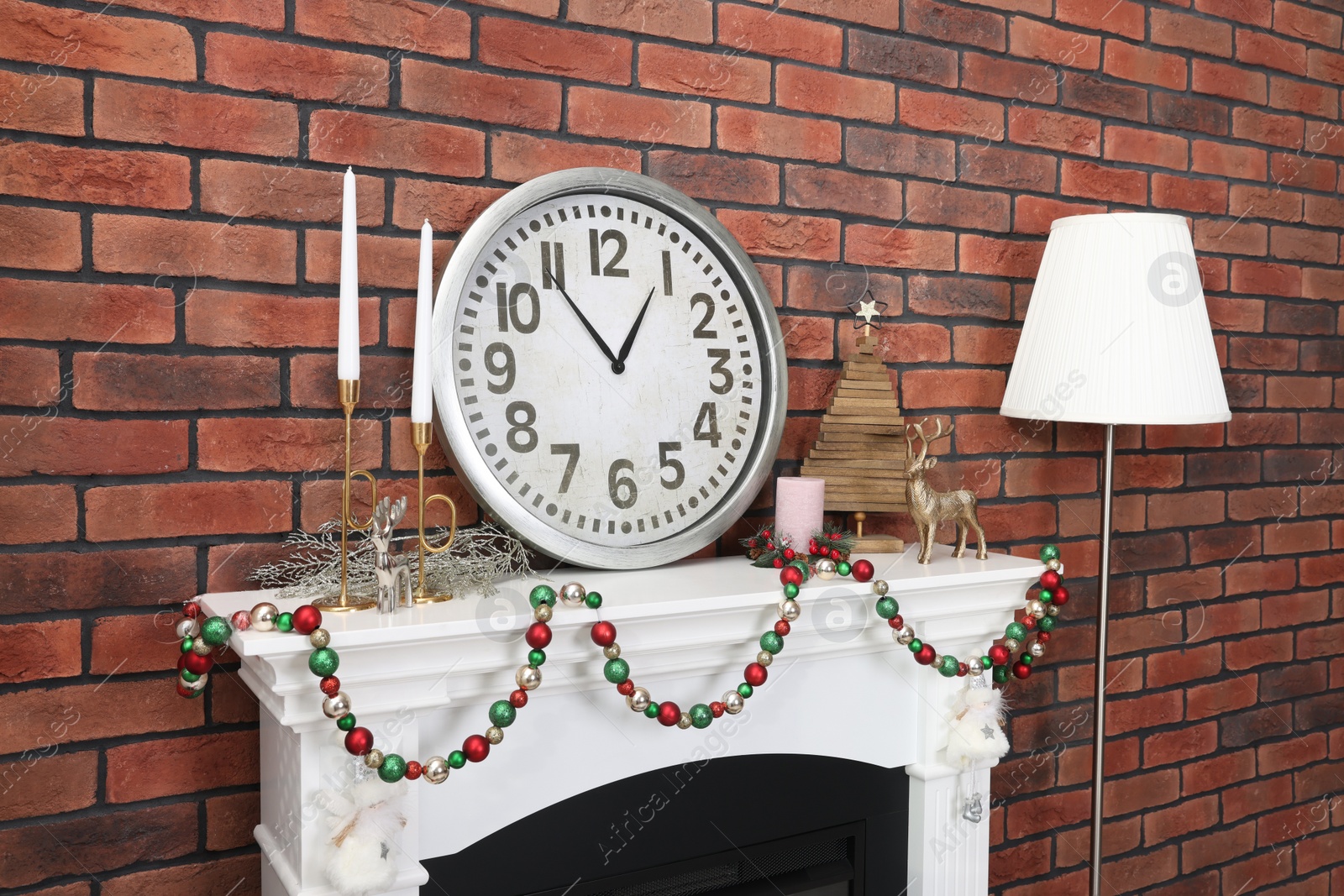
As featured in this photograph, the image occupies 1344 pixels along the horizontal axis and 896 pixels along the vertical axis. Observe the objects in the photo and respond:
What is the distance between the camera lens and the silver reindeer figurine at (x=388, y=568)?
1070 millimetres

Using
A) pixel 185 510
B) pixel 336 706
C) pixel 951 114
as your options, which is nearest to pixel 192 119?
pixel 185 510

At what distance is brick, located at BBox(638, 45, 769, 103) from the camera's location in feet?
4.76

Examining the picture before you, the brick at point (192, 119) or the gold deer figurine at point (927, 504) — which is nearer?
the brick at point (192, 119)

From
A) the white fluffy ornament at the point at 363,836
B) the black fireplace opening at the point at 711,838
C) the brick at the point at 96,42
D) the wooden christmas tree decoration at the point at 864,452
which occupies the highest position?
the brick at the point at 96,42

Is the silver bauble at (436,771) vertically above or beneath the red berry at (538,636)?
beneath

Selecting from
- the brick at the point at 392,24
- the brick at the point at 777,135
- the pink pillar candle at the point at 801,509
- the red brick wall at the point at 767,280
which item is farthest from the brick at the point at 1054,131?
the brick at the point at 392,24

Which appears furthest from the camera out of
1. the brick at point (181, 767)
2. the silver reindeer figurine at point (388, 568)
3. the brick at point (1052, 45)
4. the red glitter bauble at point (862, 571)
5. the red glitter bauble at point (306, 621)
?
the brick at point (1052, 45)

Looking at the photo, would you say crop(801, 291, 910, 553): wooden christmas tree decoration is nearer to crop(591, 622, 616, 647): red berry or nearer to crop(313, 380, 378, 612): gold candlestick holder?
crop(591, 622, 616, 647): red berry

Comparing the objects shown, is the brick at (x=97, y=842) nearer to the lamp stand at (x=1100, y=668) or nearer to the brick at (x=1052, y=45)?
the lamp stand at (x=1100, y=668)

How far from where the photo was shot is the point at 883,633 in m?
1.40

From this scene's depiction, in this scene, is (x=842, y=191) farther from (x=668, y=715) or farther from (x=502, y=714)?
(x=502, y=714)

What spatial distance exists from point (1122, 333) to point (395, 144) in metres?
1.08

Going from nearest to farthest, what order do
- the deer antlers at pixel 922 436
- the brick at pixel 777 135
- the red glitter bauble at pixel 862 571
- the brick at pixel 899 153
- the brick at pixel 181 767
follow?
the brick at pixel 181 767, the red glitter bauble at pixel 862 571, the deer antlers at pixel 922 436, the brick at pixel 777 135, the brick at pixel 899 153

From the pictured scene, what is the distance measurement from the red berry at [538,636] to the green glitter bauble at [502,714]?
0.24 feet
